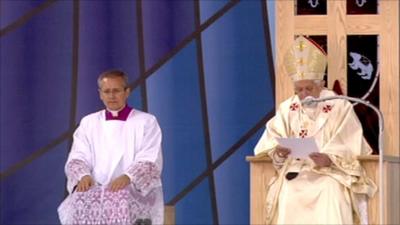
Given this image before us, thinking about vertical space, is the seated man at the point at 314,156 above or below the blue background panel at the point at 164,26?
below

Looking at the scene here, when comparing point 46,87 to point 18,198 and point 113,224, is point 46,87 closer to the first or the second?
point 18,198

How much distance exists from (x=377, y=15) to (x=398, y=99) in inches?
23.0

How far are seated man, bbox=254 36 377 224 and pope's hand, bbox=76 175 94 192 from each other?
1.11m

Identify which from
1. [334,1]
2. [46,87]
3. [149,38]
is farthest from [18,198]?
[334,1]

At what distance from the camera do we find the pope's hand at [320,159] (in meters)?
7.28

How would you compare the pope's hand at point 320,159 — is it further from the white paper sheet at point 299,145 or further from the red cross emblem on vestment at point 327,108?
the red cross emblem on vestment at point 327,108

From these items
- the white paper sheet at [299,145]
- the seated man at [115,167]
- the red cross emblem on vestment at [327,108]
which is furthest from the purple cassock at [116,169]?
the red cross emblem on vestment at [327,108]

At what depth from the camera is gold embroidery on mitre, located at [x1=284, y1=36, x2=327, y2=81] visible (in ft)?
24.7

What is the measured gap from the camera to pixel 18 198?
8570 mm

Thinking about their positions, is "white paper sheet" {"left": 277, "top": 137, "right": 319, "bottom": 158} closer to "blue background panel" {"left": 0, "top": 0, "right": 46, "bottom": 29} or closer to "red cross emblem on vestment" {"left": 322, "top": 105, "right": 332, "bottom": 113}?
"red cross emblem on vestment" {"left": 322, "top": 105, "right": 332, "bottom": 113}

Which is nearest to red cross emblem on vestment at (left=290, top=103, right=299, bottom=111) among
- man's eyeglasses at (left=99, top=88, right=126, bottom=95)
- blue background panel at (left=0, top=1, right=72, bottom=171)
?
man's eyeglasses at (left=99, top=88, right=126, bottom=95)

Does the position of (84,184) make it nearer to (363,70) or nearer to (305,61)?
(305,61)

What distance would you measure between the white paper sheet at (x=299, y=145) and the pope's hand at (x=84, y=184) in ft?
3.85

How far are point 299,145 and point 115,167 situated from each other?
1189mm
